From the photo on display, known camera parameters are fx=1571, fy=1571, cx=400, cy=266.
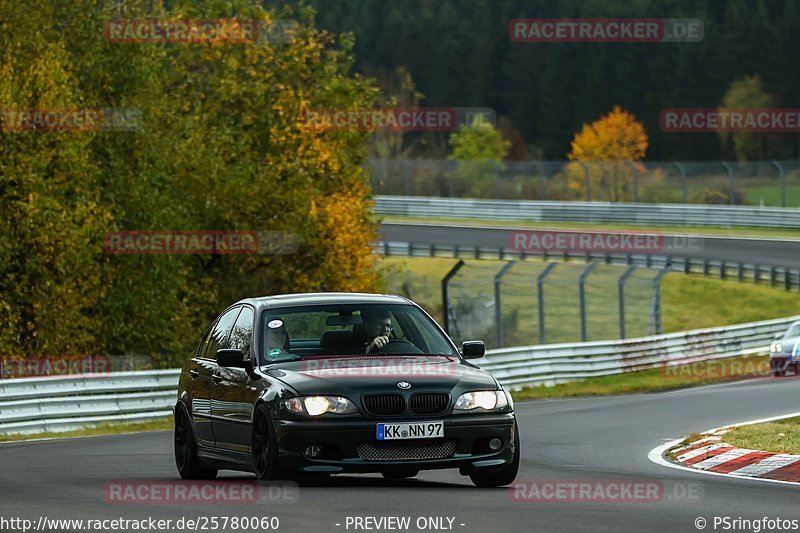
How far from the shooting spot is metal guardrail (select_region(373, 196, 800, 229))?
201ft

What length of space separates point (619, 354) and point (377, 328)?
22754 mm

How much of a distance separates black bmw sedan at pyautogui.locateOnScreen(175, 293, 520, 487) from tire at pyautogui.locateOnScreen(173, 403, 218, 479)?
0.02 m

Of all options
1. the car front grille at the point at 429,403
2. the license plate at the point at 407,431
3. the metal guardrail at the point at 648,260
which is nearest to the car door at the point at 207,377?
the license plate at the point at 407,431

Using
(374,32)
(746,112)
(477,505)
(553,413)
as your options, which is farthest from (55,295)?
(374,32)

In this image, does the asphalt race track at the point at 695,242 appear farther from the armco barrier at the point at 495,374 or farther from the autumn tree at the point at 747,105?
the autumn tree at the point at 747,105

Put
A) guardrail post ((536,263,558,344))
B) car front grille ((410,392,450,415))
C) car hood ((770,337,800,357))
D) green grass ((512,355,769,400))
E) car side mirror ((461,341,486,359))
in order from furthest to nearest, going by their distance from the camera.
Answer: guardrail post ((536,263,558,344)) → green grass ((512,355,769,400)) → car hood ((770,337,800,357)) → car side mirror ((461,341,486,359)) → car front grille ((410,392,450,415))

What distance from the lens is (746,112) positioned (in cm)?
11750

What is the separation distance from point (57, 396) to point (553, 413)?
7.10m

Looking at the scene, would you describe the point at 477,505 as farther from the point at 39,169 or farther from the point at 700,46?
the point at 700,46

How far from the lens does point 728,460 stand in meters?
14.5

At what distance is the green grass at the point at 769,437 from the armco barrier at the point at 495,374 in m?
9.50

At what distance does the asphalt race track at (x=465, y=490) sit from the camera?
9.20m

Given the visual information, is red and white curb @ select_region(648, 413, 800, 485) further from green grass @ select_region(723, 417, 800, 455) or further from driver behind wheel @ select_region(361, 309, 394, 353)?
driver behind wheel @ select_region(361, 309, 394, 353)

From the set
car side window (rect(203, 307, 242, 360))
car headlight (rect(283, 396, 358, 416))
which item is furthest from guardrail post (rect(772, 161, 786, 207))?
car headlight (rect(283, 396, 358, 416))
